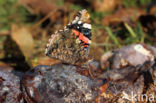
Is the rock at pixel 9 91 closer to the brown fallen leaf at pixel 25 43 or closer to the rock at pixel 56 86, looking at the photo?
the rock at pixel 56 86

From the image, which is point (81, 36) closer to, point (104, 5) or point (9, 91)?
point (9, 91)

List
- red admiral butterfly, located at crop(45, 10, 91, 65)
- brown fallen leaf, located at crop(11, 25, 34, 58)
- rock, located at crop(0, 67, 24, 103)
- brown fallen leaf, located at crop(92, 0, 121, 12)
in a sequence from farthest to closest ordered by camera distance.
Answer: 1. brown fallen leaf, located at crop(92, 0, 121, 12)
2. brown fallen leaf, located at crop(11, 25, 34, 58)
3. red admiral butterfly, located at crop(45, 10, 91, 65)
4. rock, located at crop(0, 67, 24, 103)

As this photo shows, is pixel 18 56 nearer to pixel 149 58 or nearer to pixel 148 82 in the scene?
pixel 149 58

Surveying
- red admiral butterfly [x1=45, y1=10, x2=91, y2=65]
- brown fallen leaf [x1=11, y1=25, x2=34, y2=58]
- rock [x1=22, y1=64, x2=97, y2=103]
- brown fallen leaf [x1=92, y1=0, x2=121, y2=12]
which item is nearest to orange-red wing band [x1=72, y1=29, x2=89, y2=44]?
red admiral butterfly [x1=45, y1=10, x2=91, y2=65]

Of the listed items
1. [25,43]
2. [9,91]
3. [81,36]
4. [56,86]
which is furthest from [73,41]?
[25,43]

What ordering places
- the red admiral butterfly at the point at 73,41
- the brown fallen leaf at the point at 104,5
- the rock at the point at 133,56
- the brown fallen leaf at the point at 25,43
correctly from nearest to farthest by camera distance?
1. the red admiral butterfly at the point at 73,41
2. the rock at the point at 133,56
3. the brown fallen leaf at the point at 25,43
4. the brown fallen leaf at the point at 104,5

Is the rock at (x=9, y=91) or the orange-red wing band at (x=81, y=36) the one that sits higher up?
the orange-red wing band at (x=81, y=36)

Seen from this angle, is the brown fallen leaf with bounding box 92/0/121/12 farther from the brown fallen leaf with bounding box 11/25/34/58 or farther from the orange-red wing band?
the orange-red wing band

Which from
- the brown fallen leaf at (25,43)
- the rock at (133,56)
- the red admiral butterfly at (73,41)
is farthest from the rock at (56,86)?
the brown fallen leaf at (25,43)
